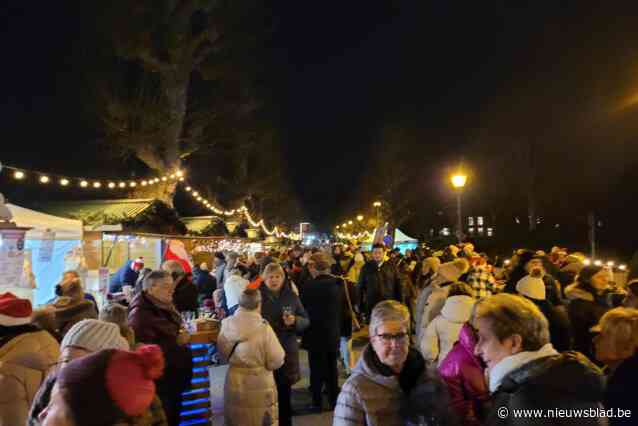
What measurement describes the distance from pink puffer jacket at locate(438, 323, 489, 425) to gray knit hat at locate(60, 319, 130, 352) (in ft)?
6.49

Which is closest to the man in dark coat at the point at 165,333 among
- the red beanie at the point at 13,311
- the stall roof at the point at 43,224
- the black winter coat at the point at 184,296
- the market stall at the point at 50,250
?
the red beanie at the point at 13,311

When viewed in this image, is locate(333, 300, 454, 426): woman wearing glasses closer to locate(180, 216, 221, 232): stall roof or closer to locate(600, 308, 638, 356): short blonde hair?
locate(600, 308, 638, 356): short blonde hair

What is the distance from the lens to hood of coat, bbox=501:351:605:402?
6.76 ft

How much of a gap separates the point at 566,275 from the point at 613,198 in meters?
22.7

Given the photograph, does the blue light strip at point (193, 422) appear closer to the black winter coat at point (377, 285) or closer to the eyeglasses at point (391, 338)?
the eyeglasses at point (391, 338)

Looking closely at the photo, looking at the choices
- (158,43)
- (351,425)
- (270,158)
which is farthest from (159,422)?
(270,158)

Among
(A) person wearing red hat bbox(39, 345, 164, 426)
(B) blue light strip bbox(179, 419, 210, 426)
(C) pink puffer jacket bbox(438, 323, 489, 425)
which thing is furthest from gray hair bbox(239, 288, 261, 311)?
(A) person wearing red hat bbox(39, 345, 164, 426)

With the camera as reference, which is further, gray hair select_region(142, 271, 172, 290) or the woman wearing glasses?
gray hair select_region(142, 271, 172, 290)

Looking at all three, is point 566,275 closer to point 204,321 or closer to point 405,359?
point 204,321

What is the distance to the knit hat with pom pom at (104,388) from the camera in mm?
1761

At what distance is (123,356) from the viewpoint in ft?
6.07

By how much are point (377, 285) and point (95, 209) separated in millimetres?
10319

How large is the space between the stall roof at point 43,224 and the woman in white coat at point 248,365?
534cm

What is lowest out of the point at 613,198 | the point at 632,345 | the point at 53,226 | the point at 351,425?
the point at 351,425
